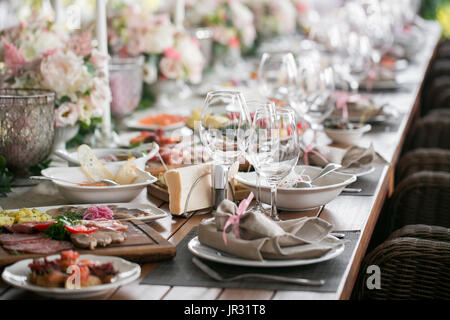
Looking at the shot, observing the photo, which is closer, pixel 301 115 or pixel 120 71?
pixel 301 115

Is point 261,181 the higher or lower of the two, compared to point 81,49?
lower

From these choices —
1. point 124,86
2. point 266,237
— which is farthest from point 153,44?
point 266,237

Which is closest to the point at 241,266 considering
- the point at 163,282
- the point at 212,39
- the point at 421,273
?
the point at 163,282

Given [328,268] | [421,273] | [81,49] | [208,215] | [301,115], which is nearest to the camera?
[328,268]

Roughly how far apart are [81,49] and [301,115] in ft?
2.36

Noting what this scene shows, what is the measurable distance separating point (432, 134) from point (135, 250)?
2320 mm

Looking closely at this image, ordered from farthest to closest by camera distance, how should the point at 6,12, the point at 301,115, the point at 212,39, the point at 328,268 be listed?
the point at 6,12 < the point at 212,39 < the point at 301,115 < the point at 328,268

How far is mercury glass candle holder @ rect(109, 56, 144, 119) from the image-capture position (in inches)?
97.1

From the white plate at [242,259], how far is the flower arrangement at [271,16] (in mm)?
3653

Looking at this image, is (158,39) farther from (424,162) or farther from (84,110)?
(424,162)

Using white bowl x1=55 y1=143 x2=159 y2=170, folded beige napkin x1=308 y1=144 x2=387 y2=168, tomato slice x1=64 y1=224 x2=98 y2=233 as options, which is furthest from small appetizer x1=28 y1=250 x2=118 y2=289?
folded beige napkin x1=308 y1=144 x2=387 y2=168

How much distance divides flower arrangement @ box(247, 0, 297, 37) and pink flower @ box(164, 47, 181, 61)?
1931mm
